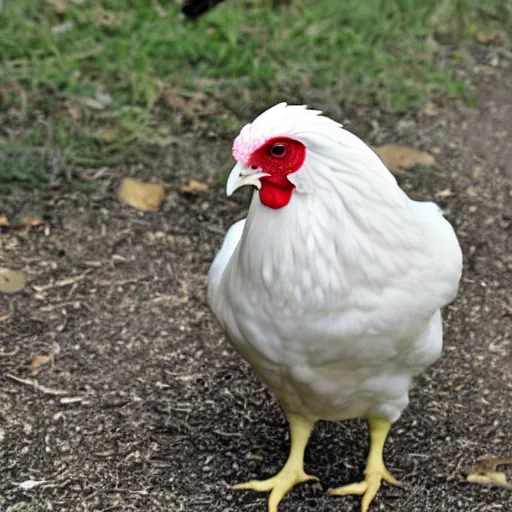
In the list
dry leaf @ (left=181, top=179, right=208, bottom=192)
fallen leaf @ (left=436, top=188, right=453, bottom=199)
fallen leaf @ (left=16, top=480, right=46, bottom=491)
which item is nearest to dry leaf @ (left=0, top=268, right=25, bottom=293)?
dry leaf @ (left=181, top=179, right=208, bottom=192)

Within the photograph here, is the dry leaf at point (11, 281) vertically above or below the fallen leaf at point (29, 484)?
below

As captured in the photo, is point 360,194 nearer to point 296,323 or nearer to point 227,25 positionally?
point 296,323

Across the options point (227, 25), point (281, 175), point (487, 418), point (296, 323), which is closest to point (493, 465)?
point (487, 418)

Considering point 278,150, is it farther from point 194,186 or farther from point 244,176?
point 194,186

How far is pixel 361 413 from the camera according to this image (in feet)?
10.2

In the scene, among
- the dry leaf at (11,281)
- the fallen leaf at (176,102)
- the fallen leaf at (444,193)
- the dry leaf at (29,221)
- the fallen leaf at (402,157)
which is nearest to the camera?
the dry leaf at (11,281)

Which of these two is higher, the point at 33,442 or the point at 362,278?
the point at 362,278

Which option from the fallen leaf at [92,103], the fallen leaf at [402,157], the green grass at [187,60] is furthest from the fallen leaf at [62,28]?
the fallen leaf at [402,157]

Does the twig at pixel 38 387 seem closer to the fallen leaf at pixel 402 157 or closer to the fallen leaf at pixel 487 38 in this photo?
the fallen leaf at pixel 402 157

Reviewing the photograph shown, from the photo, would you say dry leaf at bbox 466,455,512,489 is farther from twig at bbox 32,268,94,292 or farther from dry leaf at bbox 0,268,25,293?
dry leaf at bbox 0,268,25,293

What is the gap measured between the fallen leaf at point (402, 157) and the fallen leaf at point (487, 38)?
1.36m

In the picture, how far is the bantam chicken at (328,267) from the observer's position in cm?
250

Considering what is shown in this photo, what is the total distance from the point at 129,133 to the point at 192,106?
1.34 feet

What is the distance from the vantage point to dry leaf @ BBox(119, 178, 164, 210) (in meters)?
4.64
